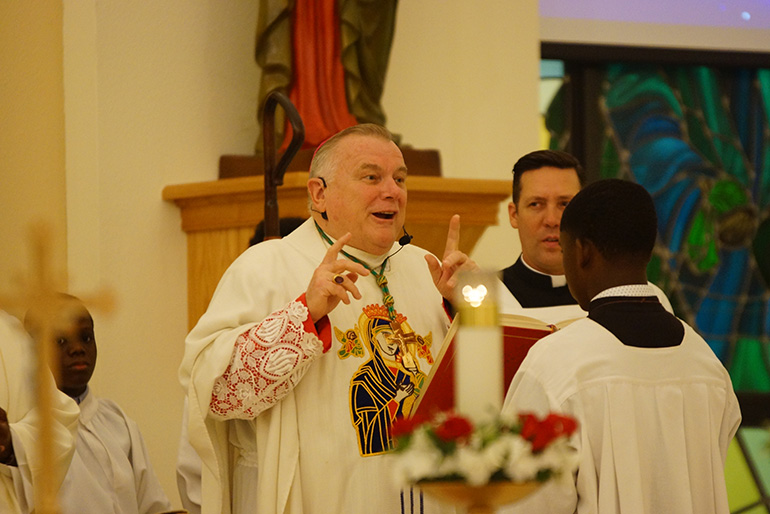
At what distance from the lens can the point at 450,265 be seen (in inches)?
150

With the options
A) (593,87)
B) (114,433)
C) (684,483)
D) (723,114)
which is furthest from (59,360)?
(723,114)

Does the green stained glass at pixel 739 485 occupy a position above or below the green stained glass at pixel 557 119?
below

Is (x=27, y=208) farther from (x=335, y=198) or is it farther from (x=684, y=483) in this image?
(x=684, y=483)

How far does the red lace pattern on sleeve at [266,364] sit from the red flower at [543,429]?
1266mm

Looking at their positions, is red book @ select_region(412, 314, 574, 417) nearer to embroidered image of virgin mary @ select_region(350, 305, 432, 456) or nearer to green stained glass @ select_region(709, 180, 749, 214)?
embroidered image of virgin mary @ select_region(350, 305, 432, 456)

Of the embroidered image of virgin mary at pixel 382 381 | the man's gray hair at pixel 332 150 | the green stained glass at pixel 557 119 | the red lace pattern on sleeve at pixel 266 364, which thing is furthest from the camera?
the green stained glass at pixel 557 119

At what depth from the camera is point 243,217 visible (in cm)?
598

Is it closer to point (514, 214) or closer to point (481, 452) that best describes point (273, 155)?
point (514, 214)

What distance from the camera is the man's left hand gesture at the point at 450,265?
3824 mm

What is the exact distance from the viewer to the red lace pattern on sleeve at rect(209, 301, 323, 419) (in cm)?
351

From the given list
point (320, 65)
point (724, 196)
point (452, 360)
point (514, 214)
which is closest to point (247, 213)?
point (320, 65)

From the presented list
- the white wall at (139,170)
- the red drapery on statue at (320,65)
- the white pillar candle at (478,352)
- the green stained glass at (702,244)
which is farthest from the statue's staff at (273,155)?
the green stained glass at (702,244)

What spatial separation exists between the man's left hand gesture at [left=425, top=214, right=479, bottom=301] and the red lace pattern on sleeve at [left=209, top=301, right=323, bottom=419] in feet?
1.80

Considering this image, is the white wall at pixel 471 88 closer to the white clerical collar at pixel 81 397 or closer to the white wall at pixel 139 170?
the white wall at pixel 139 170
